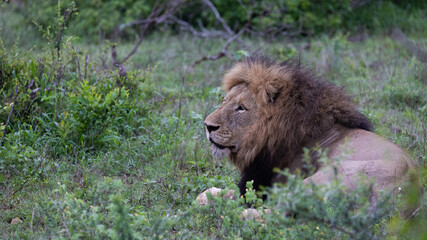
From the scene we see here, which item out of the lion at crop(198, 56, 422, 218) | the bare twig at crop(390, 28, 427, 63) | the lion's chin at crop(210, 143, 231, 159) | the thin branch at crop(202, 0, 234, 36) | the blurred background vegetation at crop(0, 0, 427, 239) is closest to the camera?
the blurred background vegetation at crop(0, 0, 427, 239)

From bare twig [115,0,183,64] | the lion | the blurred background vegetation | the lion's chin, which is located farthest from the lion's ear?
bare twig [115,0,183,64]

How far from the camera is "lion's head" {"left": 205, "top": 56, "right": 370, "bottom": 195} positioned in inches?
152

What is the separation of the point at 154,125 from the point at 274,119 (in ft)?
6.55

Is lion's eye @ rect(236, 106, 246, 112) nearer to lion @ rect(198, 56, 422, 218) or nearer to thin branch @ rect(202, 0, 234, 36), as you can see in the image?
lion @ rect(198, 56, 422, 218)

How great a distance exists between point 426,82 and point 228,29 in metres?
4.34

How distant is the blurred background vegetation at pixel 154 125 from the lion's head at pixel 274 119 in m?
0.36

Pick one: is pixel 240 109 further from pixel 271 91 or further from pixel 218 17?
pixel 218 17

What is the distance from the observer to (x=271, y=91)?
3.91 m

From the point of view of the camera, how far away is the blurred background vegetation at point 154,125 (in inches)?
117

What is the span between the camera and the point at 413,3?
12.0 meters

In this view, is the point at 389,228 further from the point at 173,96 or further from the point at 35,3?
the point at 35,3

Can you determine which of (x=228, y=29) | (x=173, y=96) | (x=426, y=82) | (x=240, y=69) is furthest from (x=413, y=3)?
(x=240, y=69)

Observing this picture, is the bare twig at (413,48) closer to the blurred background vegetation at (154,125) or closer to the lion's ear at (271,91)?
the blurred background vegetation at (154,125)

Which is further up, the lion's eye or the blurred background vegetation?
the lion's eye
